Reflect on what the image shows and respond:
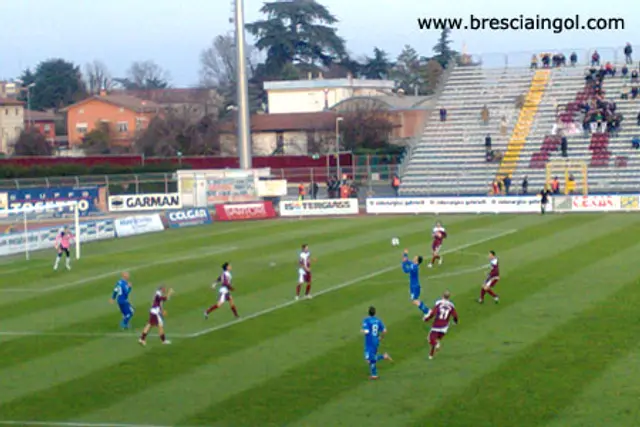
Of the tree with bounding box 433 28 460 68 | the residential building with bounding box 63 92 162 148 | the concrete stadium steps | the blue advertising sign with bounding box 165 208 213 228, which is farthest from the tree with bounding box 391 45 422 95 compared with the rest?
the blue advertising sign with bounding box 165 208 213 228

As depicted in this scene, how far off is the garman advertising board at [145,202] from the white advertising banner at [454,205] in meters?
12.6

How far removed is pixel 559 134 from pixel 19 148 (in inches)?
2150

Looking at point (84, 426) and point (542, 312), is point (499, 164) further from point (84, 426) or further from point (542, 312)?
point (84, 426)

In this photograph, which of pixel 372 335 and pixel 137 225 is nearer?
pixel 372 335

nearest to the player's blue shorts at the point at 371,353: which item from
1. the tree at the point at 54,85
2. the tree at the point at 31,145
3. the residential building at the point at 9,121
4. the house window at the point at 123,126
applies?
the tree at the point at 31,145

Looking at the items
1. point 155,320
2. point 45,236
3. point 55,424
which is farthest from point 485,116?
point 55,424

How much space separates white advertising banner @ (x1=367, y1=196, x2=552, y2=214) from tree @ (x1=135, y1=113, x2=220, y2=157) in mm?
42684

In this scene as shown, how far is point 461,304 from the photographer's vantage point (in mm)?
30156

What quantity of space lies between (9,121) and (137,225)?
2816 inches

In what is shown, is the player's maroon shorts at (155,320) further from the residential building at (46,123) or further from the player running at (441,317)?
the residential building at (46,123)

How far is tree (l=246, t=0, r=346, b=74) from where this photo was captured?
5192 inches

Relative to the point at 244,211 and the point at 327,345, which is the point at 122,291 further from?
the point at 244,211

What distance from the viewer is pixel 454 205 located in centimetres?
6100

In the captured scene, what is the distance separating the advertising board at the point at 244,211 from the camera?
60656 millimetres
